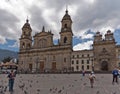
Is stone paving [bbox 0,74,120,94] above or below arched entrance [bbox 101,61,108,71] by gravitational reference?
below

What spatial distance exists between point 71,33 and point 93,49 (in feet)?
32.5

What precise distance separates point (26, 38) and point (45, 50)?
11601mm

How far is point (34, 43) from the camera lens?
80.1 m

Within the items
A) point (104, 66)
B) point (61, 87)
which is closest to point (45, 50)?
point (104, 66)

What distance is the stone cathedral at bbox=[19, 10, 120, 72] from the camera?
218 ft

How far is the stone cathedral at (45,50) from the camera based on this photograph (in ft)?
234

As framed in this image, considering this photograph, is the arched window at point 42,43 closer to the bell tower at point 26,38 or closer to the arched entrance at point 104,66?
the bell tower at point 26,38

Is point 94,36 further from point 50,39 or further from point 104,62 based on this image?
point 50,39

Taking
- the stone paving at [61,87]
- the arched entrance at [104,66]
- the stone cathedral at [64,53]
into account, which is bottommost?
the stone paving at [61,87]

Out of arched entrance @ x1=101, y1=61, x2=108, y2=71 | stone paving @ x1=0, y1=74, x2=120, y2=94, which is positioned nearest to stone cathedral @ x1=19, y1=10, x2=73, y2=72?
arched entrance @ x1=101, y1=61, x2=108, y2=71

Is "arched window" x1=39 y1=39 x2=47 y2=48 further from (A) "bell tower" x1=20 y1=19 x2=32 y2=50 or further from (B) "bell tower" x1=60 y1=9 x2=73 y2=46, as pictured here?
(B) "bell tower" x1=60 y1=9 x2=73 y2=46

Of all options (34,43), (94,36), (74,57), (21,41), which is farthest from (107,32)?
(21,41)

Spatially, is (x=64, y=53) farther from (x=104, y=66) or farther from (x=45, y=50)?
(x=104, y=66)

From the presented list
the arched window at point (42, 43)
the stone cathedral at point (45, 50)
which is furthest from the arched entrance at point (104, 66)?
the arched window at point (42, 43)
